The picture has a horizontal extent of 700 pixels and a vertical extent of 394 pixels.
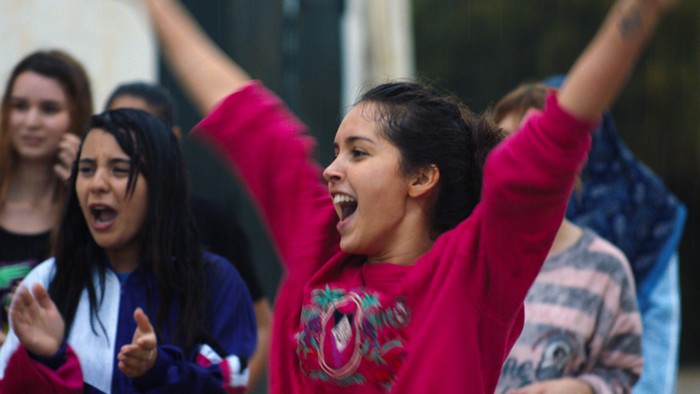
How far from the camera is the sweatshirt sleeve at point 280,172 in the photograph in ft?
9.25

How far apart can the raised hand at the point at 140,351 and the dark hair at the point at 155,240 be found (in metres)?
0.28

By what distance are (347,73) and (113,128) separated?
3909mm

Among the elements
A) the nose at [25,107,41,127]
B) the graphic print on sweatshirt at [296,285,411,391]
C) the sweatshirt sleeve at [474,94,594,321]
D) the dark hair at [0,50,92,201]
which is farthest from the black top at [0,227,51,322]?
the sweatshirt sleeve at [474,94,594,321]

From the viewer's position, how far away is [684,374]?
14.2 m

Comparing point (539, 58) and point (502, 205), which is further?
point (539, 58)

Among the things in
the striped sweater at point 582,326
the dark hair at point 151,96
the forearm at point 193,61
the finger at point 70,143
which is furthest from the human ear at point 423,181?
the dark hair at point 151,96

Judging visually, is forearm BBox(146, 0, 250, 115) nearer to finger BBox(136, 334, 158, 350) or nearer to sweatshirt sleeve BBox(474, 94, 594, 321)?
finger BBox(136, 334, 158, 350)

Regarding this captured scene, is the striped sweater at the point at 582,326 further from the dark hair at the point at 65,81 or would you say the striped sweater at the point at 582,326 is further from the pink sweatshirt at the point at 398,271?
the dark hair at the point at 65,81

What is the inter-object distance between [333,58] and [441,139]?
441 cm

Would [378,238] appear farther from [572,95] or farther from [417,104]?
[572,95]

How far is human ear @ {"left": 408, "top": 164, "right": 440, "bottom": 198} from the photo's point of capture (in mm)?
2746

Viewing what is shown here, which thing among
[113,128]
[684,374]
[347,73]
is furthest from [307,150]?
[684,374]

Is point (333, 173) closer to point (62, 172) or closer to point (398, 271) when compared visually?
point (398, 271)

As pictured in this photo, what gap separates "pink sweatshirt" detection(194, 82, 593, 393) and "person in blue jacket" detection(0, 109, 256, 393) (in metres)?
0.54
